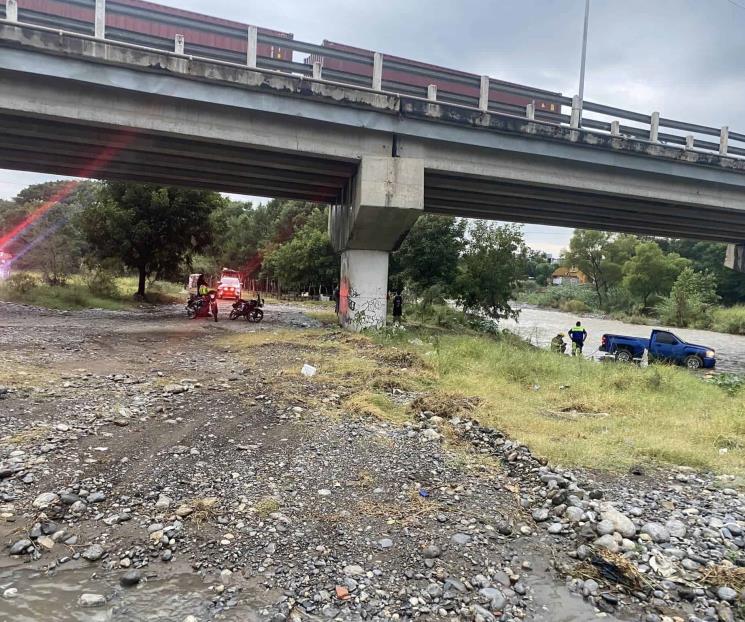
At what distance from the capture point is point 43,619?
2.59m

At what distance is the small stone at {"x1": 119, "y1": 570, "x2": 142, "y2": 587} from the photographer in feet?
9.40

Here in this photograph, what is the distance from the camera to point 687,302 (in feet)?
126

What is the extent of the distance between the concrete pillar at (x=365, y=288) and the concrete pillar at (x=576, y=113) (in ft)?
22.1

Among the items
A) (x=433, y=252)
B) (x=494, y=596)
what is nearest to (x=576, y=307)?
(x=433, y=252)

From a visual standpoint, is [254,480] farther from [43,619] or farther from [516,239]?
[516,239]

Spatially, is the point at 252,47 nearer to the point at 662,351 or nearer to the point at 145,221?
the point at 145,221

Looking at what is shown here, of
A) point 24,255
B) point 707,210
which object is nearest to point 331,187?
point 707,210

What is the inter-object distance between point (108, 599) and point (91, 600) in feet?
0.28

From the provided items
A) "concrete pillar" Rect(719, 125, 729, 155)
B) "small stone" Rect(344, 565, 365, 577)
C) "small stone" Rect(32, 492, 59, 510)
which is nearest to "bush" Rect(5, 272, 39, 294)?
"small stone" Rect(32, 492, 59, 510)

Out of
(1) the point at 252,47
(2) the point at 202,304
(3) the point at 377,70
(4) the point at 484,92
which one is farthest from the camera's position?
(2) the point at 202,304

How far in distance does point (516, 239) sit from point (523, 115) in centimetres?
653

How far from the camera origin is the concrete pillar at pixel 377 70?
1236cm

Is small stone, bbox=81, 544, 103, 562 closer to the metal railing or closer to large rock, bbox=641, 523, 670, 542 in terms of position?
large rock, bbox=641, 523, 670, 542

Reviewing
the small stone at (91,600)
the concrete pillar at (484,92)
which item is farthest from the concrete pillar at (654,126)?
the small stone at (91,600)
